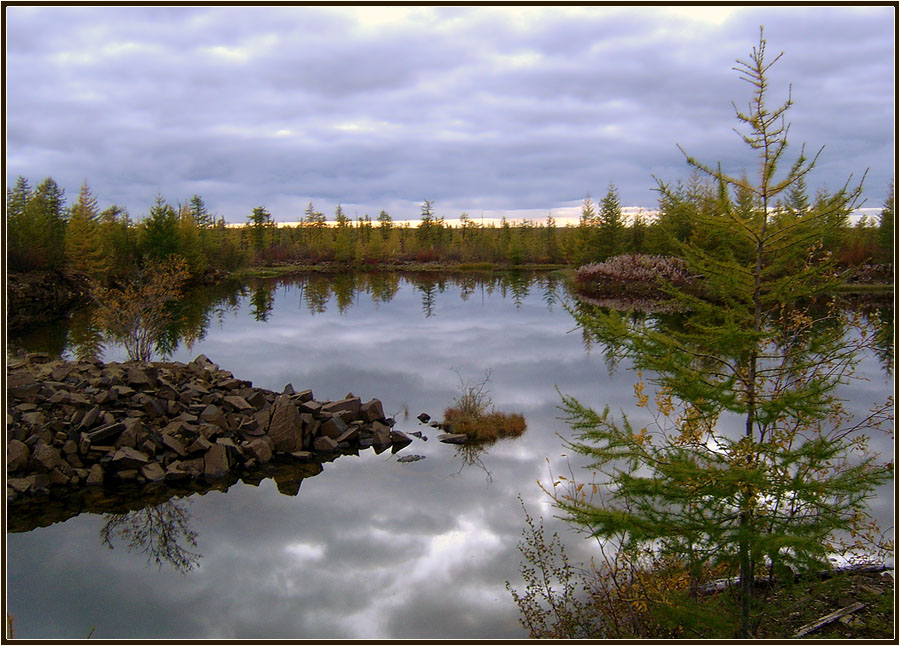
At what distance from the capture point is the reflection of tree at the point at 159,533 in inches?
326

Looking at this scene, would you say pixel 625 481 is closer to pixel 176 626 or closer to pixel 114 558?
pixel 176 626

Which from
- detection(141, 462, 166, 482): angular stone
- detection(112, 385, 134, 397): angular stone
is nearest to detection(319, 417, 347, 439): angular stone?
detection(141, 462, 166, 482): angular stone

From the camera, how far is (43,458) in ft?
33.2

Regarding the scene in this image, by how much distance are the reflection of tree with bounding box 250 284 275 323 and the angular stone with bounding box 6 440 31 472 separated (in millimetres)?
21508

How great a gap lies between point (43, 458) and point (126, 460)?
4.02 feet

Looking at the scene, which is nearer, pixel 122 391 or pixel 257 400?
pixel 122 391

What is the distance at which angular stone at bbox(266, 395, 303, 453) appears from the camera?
39.3 ft

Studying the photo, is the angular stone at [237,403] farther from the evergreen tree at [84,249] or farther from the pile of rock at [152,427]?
the evergreen tree at [84,249]

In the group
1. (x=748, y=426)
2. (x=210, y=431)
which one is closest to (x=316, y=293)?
(x=210, y=431)

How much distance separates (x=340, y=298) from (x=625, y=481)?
40436mm

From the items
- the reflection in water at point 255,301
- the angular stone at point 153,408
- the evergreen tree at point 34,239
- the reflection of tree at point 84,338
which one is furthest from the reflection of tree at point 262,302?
the angular stone at point 153,408

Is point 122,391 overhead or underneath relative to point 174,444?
overhead

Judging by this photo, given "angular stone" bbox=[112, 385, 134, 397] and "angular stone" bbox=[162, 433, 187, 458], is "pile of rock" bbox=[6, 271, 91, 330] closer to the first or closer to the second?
"angular stone" bbox=[112, 385, 134, 397]

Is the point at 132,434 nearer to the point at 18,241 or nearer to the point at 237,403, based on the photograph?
the point at 237,403
